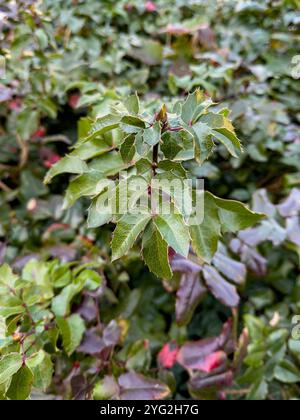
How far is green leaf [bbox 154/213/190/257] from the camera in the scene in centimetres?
61

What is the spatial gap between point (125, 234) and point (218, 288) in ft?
1.28

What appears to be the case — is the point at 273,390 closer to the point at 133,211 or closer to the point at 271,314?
the point at 271,314

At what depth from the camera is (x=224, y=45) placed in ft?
5.26

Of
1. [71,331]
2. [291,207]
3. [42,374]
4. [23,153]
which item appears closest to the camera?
[42,374]

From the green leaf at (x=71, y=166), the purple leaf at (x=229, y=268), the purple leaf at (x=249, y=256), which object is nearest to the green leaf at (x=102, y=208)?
the green leaf at (x=71, y=166)

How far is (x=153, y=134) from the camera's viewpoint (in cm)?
64

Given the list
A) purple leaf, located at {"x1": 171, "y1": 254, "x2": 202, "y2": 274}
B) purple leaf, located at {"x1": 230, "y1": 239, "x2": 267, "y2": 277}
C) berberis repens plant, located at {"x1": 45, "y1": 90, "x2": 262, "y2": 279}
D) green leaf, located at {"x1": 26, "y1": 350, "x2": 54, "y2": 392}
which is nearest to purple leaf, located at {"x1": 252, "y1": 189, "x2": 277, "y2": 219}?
purple leaf, located at {"x1": 230, "y1": 239, "x2": 267, "y2": 277}

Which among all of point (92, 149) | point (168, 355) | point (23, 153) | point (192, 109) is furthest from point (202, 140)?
point (23, 153)

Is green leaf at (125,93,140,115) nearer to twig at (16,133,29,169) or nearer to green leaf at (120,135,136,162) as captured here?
green leaf at (120,135,136,162)

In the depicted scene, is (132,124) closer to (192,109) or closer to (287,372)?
(192,109)

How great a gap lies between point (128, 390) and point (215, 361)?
0.77 feet

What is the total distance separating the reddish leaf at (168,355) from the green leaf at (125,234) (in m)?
0.56

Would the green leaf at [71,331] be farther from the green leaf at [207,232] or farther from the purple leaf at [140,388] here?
the green leaf at [207,232]
